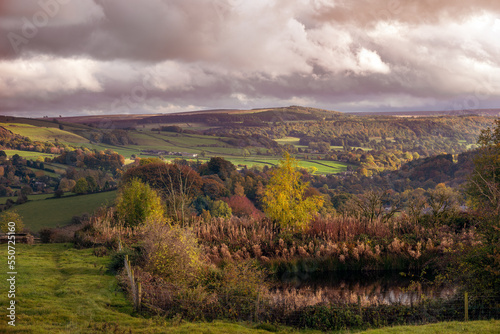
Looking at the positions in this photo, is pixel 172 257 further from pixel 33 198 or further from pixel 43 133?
pixel 43 133

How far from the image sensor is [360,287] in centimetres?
1719

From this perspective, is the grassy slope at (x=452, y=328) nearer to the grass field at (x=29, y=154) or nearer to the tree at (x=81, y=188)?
the tree at (x=81, y=188)

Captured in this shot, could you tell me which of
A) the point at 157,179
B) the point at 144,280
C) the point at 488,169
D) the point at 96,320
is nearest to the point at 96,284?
the point at 144,280

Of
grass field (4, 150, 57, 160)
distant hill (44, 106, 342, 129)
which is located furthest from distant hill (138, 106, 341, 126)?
grass field (4, 150, 57, 160)

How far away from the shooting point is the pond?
1527 centimetres

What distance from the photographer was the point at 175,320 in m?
10.8

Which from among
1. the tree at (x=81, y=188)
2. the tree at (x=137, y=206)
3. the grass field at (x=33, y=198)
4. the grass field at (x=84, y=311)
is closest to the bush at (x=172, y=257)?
the grass field at (x=84, y=311)

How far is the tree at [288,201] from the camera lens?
22.9 metres

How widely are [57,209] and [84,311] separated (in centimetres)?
5451

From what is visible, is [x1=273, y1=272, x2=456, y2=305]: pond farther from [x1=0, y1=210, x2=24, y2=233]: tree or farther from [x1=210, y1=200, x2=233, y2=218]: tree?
[x1=210, y1=200, x2=233, y2=218]: tree

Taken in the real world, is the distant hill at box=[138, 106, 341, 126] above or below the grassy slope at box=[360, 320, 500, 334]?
above

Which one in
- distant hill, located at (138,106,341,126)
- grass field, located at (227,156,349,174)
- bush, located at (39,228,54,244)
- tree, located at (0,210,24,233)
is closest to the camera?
bush, located at (39,228,54,244)

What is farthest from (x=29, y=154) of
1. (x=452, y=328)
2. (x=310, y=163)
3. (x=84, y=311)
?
(x=452, y=328)

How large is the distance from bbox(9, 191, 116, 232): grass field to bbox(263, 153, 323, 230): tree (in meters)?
36.9
